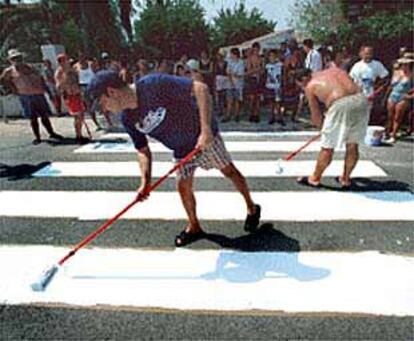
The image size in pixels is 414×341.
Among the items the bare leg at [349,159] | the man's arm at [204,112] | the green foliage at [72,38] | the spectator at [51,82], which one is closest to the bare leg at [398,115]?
the bare leg at [349,159]

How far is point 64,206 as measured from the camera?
539cm

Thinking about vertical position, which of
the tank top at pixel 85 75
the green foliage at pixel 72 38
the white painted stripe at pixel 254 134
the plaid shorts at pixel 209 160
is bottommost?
the white painted stripe at pixel 254 134

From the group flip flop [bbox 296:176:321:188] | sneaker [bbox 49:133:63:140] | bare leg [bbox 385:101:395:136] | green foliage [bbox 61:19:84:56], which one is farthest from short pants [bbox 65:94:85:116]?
green foliage [bbox 61:19:84:56]

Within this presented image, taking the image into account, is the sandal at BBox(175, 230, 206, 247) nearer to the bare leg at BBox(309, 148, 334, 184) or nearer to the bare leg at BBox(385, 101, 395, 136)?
the bare leg at BBox(309, 148, 334, 184)

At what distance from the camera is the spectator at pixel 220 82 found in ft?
37.1

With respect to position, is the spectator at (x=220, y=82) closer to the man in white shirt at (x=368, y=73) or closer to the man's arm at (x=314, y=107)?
the man in white shirt at (x=368, y=73)

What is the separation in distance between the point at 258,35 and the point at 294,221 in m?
22.9

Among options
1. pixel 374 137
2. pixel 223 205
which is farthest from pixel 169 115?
pixel 374 137

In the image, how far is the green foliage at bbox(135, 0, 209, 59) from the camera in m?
20.8

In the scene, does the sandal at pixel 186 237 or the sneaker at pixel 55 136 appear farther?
the sneaker at pixel 55 136

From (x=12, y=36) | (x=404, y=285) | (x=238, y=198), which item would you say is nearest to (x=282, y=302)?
(x=404, y=285)

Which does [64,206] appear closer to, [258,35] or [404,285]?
[404,285]

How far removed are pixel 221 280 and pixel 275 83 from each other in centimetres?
746

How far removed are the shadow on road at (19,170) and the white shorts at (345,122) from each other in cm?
401
